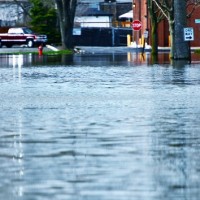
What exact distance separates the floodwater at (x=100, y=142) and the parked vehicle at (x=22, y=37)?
62526 mm

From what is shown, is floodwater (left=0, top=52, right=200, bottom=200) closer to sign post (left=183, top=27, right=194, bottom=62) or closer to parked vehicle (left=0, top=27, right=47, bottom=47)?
sign post (left=183, top=27, right=194, bottom=62)

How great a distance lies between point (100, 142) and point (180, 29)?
3796 cm

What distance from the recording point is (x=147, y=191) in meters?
10.3

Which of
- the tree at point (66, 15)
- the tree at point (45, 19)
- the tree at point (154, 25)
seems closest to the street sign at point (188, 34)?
the tree at point (154, 25)

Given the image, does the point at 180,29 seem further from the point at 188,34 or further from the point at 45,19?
the point at 45,19

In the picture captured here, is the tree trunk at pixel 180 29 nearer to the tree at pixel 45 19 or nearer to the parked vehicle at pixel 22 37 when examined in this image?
the parked vehicle at pixel 22 37

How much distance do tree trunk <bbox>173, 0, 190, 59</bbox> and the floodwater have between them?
23703mm

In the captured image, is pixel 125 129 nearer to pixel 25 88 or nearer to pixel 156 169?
pixel 156 169

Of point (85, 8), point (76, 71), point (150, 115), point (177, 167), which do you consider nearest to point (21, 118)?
point (150, 115)

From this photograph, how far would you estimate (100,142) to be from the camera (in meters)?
14.8

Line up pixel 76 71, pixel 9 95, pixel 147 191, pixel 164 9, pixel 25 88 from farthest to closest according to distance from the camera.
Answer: pixel 164 9, pixel 76 71, pixel 25 88, pixel 9 95, pixel 147 191

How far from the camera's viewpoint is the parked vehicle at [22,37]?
90.8 m

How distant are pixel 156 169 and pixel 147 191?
1.58 meters

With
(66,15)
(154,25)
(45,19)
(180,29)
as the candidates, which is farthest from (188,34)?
(45,19)
